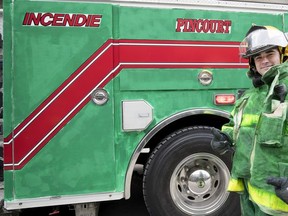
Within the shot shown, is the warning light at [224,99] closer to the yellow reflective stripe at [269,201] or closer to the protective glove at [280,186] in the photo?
the yellow reflective stripe at [269,201]

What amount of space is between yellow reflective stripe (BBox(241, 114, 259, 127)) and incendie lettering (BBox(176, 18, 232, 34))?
1.30 metres

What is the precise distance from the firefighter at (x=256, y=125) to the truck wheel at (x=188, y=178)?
3.01ft

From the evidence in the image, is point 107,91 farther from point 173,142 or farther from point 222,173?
point 222,173

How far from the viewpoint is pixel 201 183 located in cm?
296

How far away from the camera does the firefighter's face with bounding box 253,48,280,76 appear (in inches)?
68.4

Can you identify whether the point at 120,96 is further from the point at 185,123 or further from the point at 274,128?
the point at 274,128

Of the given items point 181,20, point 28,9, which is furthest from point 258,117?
point 28,9

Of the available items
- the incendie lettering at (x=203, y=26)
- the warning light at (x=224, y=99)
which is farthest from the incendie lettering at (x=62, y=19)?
the warning light at (x=224, y=99)

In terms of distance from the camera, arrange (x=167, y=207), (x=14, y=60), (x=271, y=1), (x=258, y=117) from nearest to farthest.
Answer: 1. (x=258, y=117)
2. (x=14, y=60)
3. (x=167, y=207)
4. (x=271, y=1)

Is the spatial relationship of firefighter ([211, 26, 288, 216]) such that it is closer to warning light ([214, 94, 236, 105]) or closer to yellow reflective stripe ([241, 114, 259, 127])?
yellow reflective stripe ([241, 114, 259, 127])

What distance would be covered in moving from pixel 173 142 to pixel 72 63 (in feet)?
3.56

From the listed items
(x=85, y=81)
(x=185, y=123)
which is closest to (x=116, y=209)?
(x=185, y=123)

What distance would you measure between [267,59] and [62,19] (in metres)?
1.57

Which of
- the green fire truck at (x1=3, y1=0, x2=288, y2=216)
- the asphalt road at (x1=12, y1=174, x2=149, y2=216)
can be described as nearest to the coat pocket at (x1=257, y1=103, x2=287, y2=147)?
the green fire truck at (x1=3, y1=0, x2=288, y2=216)
